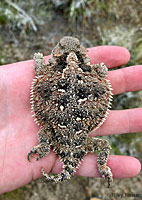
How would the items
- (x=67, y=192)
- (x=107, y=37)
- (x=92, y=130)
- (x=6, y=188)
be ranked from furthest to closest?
(x=107, y=37) → (x=67, y=192) → (x=92, y=130) → (x=6, y=188)

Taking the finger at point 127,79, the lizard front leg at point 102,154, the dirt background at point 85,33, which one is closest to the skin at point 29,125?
the finger at point 127,79

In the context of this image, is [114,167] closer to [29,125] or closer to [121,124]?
[121,124]

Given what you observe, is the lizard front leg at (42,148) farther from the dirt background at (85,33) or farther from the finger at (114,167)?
the dirt background at (85,33)

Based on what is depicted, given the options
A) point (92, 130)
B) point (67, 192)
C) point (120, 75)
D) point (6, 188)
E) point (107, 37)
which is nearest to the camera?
point (6, 188)

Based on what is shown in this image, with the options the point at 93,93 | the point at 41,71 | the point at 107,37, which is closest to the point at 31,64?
the point at 41,71

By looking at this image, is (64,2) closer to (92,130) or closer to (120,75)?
(120,75)

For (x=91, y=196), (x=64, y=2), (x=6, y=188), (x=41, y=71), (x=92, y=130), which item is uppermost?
(x=64, y=2)

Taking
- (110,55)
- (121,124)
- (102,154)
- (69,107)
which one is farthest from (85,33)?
(102,154)
